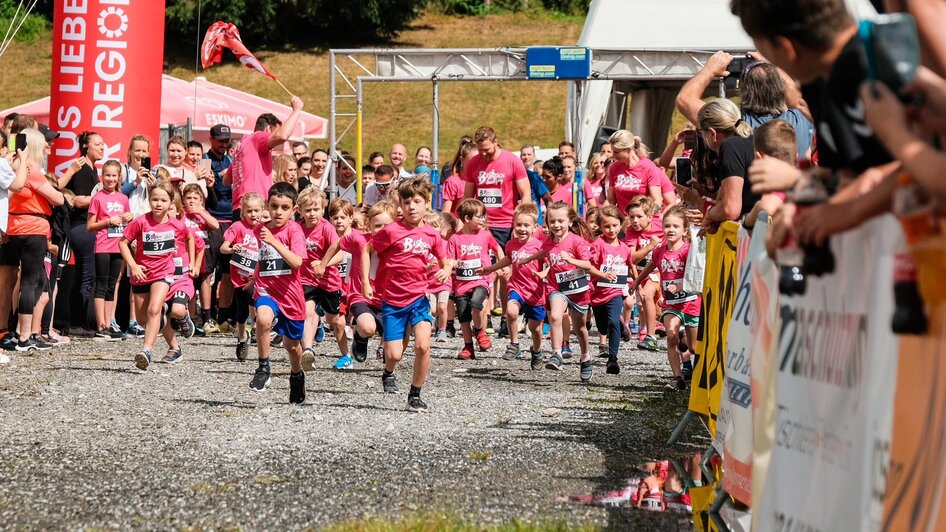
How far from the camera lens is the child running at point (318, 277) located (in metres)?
12.5

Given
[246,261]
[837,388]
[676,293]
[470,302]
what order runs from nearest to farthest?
[837,388] < [676,293] < [246,261] < [470,302]

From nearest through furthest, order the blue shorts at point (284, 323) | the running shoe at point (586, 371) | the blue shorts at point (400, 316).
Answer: the blue shorts at point (400, 316)
the blue shorts at point (284, 323)
the running shoe at point (586, 371)

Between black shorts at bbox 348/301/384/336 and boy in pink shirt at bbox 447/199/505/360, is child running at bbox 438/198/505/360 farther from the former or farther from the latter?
black shorts at bbox 348/301/384/336

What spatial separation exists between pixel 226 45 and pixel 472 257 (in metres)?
4.21

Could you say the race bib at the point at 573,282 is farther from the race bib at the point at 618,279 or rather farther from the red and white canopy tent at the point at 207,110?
the red and white canopy tent at the point at 207,110

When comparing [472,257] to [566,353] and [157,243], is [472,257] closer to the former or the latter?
[566,353]

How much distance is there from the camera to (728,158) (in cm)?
652

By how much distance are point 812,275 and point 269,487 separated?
3706 millimetres

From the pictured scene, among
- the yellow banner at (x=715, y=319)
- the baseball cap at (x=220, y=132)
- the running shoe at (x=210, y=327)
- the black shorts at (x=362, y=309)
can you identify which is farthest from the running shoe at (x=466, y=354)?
the yellow banner at (x=715, y=319)

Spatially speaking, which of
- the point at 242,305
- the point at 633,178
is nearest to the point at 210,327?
the point at 242,305

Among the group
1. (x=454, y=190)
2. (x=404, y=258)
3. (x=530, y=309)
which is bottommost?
(x=530, y=309)

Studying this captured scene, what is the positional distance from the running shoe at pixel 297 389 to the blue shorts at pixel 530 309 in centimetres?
414

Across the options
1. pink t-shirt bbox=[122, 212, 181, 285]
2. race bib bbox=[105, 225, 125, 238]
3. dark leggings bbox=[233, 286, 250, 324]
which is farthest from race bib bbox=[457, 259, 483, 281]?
race bib bbox=[105, 225, 125, 238]

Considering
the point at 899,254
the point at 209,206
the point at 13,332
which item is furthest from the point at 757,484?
the point at 209,206
